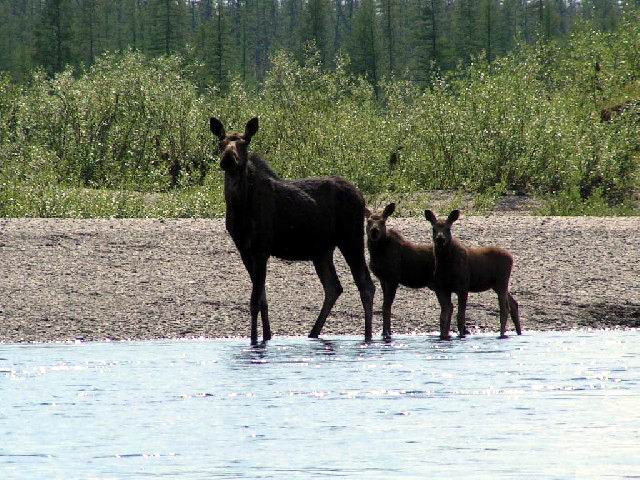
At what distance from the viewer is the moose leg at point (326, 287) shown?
56.7 ft

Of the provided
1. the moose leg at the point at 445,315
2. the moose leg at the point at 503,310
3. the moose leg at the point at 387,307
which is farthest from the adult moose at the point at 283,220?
the moose leg at the point at 503,310

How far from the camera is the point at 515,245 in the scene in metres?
22.4

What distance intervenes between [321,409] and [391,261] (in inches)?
222

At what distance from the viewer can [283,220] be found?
664 inches

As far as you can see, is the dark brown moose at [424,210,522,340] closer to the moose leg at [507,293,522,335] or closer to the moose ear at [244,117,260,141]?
the moose leg at [507,293,522,335]

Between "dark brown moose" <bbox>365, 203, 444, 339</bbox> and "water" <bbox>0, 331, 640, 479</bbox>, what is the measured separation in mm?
952

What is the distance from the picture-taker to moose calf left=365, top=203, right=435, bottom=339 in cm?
1711

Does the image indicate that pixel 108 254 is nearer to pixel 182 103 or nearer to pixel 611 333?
pixel 611 333

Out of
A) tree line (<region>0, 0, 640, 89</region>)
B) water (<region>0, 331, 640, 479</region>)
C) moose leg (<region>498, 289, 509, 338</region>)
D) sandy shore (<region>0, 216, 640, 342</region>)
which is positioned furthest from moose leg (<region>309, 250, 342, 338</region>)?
tree line (<region>0, 0, 640, 89</region>)

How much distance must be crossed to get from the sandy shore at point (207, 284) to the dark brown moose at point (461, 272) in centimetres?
121

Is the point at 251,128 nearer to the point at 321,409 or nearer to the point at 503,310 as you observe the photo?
the point at 503,310

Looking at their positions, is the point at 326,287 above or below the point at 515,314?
above

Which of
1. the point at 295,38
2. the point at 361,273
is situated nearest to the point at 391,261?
the point at 361,273

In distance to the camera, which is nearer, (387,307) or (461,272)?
(461,272)
